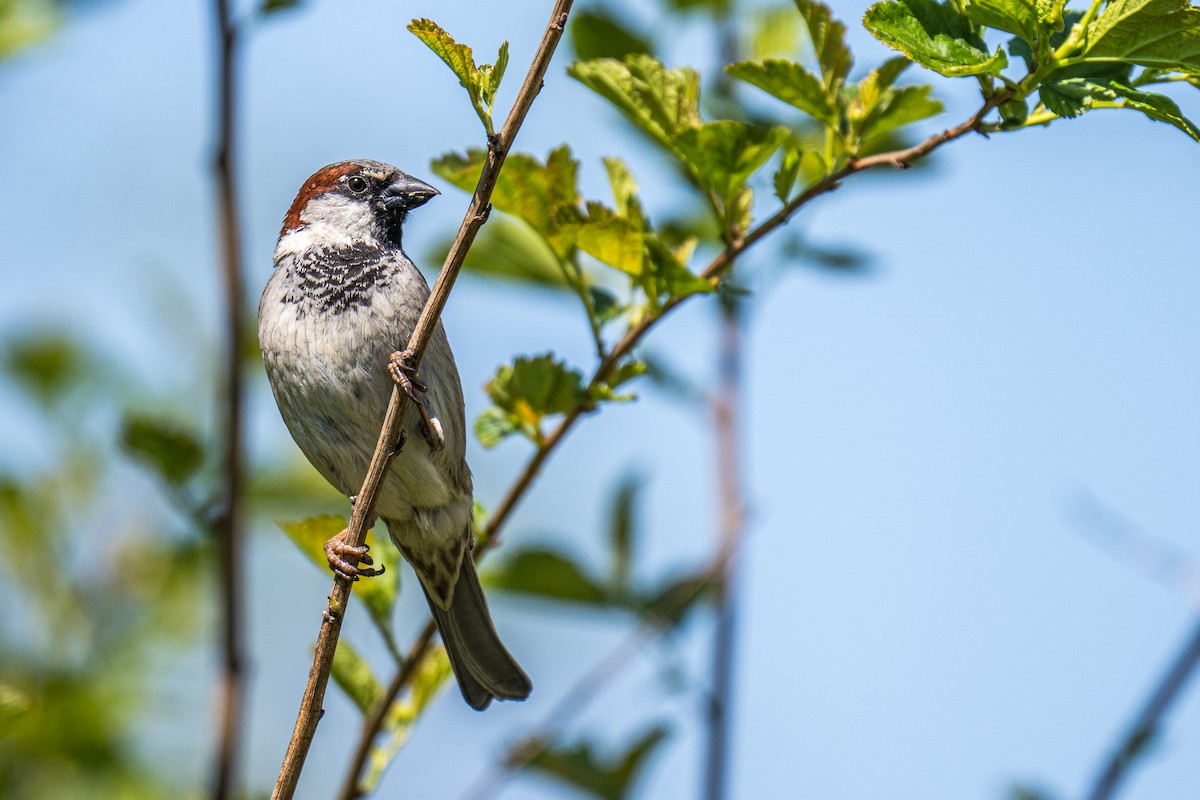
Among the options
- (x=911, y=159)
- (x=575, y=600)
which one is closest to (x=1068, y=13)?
(x=911, y=159)

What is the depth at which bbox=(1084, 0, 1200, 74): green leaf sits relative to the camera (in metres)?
1.90

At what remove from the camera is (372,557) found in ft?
9.36

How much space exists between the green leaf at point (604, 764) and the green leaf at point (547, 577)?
371 mm

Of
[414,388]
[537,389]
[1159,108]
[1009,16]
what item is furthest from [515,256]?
[1159,108]

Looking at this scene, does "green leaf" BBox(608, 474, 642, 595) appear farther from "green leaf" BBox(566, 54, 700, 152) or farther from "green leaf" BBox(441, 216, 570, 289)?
"green leaf" BBox(566, 54, 700, 152)

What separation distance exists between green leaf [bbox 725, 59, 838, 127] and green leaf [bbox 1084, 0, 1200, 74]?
528 millimetres

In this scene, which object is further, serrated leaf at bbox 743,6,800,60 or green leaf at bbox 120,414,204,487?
serrated leaf at bbox 743,6,800,60

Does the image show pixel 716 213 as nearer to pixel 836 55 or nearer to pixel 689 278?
pixel 689 278

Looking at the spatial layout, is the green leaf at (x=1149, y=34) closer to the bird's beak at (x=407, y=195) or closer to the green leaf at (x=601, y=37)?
the green leaf at (x=601, y=37)

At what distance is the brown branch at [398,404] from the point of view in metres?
1.89

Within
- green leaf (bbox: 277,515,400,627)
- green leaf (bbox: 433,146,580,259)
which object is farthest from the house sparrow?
green leaf (bbox: 433,146,580,259)

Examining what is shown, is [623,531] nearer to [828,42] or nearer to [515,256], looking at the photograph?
[515,256]

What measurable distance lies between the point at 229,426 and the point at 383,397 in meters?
0.94

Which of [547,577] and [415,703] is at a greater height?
[547,577]
